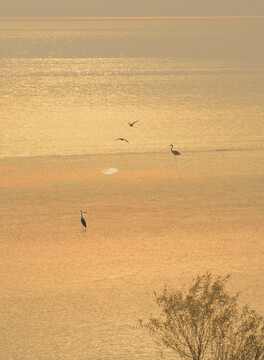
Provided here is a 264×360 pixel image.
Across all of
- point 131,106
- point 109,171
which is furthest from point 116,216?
point 131,106

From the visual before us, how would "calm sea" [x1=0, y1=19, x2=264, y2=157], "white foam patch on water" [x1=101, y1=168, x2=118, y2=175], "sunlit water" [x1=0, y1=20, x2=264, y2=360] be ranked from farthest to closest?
"calm sea" [x1=0, y1=19, x2=264, y2=157] < "white foam patch on water" [x1=101, y1=168, x2=118, y2=175] < "sunlit water" [x1=0, y1=20, x2=264, y2=360]

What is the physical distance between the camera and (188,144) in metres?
46.5

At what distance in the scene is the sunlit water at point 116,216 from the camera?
18.4 metres

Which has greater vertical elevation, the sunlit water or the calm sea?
the calm sea

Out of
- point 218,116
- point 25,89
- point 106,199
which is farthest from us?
point 25,89

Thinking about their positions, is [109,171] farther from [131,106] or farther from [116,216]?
[131,106]

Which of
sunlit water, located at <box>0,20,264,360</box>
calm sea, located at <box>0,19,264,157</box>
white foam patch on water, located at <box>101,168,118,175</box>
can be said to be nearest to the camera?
sunlit water, located at <box>0,20,264,360</box>

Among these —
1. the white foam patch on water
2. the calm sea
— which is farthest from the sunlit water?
the white foam patch on water

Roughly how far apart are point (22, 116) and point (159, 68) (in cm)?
6279

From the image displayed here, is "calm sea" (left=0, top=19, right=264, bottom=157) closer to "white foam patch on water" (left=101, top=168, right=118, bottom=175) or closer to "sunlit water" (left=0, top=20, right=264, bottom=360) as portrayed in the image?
"sunlit water" (left=0, top=20, right=264, bottom=360)

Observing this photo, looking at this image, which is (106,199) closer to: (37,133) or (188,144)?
(188,144)

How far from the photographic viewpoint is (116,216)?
2869 centimetres

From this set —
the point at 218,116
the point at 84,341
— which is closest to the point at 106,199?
the point at 84,341

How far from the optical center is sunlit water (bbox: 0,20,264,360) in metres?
18.4
